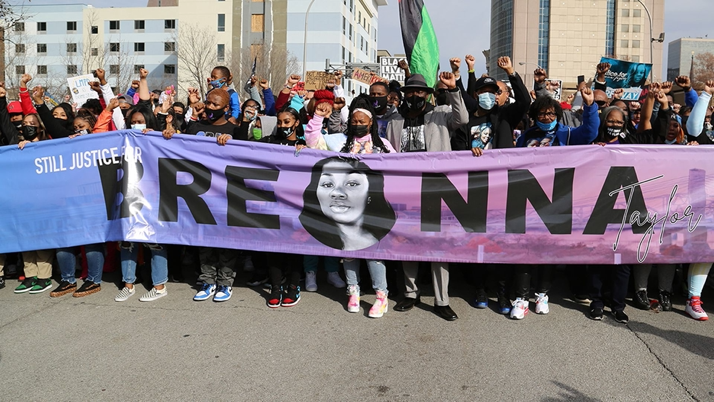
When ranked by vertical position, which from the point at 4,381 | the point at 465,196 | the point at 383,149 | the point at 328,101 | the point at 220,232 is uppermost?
the point at 328,101

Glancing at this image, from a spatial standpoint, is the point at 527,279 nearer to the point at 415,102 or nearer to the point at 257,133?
the point at 415,102

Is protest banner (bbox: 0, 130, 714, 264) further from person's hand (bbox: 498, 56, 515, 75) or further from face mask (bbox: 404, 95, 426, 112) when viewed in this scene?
person's hand (bbox: 498, 56, 515, 75)

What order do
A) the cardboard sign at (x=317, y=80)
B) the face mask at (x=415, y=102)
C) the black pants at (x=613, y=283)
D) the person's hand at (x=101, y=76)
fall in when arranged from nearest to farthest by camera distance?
the black pants at (x=613, y=283) → the face mask at (x=415, y=102) → the person's hand at (x=101, y=76) → the cardboard sign at (x=317, y=80)

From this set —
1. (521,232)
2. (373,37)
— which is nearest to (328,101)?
(521,232)

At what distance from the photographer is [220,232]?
538cm

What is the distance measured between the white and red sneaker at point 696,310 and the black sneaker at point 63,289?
565cm

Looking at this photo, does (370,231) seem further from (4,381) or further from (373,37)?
(373,37)

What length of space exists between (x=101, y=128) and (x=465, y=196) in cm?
384

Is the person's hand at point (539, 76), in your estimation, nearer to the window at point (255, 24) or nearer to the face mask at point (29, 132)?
the face mask at point (29, 132)

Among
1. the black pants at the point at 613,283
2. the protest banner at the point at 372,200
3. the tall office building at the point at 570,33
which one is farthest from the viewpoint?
the tall office building at the point at 570,33

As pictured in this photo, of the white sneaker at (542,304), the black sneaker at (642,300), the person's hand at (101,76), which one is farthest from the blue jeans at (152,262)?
the black sneaker at (642,300)

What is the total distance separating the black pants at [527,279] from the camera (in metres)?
4.89

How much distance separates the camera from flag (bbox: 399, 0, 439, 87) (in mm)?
7266

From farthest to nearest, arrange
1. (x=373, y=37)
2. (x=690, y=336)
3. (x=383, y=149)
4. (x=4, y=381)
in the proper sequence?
(x=373, y=37)
(x=383, y=149)
(x=690, y=336)
(x=4, y=381)
